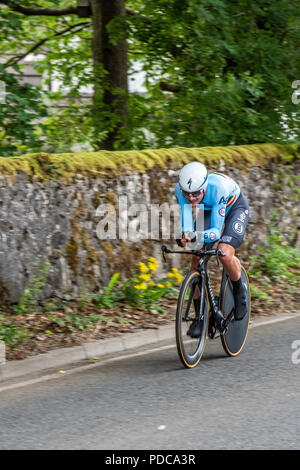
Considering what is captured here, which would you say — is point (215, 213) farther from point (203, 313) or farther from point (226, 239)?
point (203, 313)

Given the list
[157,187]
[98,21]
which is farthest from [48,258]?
[98,21]

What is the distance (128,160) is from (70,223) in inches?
51.2

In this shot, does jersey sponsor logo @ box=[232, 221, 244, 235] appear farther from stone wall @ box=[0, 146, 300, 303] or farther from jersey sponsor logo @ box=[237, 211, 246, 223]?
stone wall @ box=[0, 146, 300, 303]

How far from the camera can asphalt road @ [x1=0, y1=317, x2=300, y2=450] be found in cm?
502

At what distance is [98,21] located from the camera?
13023mm

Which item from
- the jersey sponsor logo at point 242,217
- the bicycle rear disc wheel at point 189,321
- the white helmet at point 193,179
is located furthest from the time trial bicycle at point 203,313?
the white helmet at point 193,179

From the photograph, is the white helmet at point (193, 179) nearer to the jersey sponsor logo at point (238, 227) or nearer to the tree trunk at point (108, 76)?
the jersey sponsor logo at point (238, 227)

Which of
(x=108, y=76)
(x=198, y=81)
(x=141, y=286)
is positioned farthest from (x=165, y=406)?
(x=108, y=76)

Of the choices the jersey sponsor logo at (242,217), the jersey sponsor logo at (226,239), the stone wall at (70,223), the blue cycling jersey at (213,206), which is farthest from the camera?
the stone wall at (70,223)

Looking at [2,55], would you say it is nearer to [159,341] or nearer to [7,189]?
[7,189]

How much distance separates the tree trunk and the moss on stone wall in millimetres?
2582

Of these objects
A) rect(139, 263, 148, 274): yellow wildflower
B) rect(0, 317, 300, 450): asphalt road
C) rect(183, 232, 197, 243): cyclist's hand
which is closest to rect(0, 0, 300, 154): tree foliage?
rect(139, 263, 148, 274): yellow wildflower

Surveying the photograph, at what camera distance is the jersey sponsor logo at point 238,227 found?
22.5ft

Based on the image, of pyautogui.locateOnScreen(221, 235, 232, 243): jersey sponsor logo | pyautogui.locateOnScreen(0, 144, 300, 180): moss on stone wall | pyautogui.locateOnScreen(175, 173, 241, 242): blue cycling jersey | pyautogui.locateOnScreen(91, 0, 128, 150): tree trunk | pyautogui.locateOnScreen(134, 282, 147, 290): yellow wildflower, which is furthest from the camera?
pyautogui.locateOnScreen(91, 0, 128, 150): tree trunk
